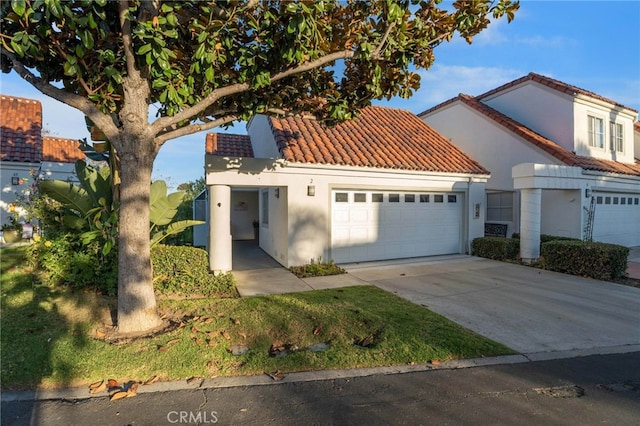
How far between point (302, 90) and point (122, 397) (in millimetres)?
5539

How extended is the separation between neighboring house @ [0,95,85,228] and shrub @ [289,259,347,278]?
7.96m

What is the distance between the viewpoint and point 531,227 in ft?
35.3

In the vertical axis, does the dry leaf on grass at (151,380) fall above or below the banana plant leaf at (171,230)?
below

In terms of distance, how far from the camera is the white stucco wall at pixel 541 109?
13.4m

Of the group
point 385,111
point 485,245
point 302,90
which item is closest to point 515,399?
point 302,90

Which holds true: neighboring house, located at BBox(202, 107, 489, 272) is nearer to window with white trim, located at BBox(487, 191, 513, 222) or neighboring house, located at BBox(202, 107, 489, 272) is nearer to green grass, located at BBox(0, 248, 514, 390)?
window with white trim, located at BBox(487, 191, 513, 222)

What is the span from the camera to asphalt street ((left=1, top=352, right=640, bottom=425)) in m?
3.14

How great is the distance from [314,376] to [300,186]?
6293mm

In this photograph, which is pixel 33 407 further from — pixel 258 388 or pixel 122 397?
pixel 258 388

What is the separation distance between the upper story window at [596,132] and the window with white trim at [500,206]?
4193 mm

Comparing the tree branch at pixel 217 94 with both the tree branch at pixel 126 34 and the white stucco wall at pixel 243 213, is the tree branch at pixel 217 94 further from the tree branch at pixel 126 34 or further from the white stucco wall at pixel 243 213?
the white stucco wall at pixel 243 213

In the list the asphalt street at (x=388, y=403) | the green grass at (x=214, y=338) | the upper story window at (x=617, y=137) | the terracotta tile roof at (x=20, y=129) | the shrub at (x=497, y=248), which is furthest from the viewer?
the upper story window at (x=617, y=137)

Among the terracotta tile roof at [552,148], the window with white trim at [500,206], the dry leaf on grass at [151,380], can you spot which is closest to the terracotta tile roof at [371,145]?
the window with white trim at [500,206]

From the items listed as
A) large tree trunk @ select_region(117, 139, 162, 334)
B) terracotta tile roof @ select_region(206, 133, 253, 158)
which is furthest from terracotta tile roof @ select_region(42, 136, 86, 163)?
large tree trunk @ select_region(117, 139, 162, 334)
